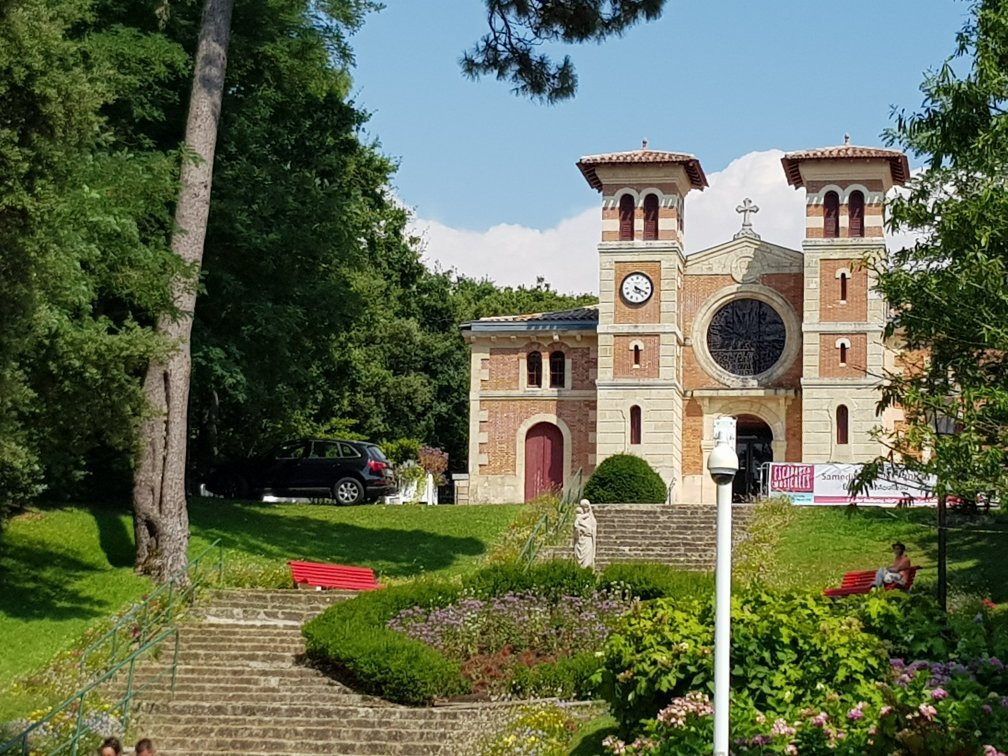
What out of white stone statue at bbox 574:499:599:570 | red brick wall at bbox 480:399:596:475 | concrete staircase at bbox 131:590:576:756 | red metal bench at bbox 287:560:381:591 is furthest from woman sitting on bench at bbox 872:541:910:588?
red brick wall at bbox 480:399:596:475

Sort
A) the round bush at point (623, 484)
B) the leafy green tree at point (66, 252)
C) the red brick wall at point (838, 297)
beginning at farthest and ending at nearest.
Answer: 1. the red brick wall at point (838, 297)
2. the round bush at point (623, 484)
3. the leafy green tree at point (66, 252)

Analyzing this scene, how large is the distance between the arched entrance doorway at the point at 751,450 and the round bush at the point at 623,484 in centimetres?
515

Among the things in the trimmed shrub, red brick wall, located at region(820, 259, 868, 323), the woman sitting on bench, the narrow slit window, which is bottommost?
the trimmed shrub

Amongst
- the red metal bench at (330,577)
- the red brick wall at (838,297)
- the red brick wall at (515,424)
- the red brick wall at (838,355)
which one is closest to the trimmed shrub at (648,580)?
the red metal bench at (330,577)

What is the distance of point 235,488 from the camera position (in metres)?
37.2

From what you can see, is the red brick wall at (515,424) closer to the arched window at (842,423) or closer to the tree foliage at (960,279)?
the arched window at (842,423)

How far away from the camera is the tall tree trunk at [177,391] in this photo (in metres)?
24.5

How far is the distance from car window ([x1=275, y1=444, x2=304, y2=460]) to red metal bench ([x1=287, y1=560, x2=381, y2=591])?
40.4 feet

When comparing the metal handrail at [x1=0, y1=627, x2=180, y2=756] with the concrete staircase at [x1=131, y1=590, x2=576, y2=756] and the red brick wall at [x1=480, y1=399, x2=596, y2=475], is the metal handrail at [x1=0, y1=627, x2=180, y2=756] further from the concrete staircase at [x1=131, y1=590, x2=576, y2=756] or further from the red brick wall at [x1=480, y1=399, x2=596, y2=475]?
the red brick wall at [x1=480, y1=399, x2=596, y2=475]

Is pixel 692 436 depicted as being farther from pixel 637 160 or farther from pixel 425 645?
pixel 425 645

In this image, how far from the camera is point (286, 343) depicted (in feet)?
97.8

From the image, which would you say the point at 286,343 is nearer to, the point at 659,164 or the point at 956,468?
the point at 659,164

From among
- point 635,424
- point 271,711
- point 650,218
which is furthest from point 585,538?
point 650,218

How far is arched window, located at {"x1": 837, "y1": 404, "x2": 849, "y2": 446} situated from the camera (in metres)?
39.4
